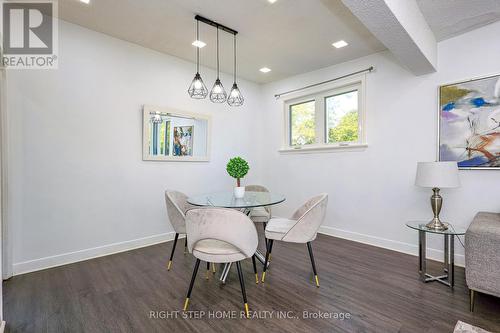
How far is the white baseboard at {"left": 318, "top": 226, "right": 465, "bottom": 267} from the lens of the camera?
2961 mm

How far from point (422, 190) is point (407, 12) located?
207cm

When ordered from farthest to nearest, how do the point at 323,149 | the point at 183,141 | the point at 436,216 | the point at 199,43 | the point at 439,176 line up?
1. the point at 323,149
2. the point at 183,141
3. the point at 199,43
4. the point at 436,216
5. the point at 439,176

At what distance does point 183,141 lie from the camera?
391 cm

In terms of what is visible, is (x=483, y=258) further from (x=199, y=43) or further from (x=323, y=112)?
(x=199, y=43)

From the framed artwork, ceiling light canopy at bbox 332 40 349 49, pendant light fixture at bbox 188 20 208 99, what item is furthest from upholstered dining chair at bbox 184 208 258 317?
ceiling light canopy at bbox 332 40 349 49

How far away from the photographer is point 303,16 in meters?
2.70

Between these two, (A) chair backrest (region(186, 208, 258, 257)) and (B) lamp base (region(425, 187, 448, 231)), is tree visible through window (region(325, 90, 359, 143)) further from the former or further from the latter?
(A) chair backrest (region(186, 208, 258, 257))

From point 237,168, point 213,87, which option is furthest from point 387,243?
point 213,87

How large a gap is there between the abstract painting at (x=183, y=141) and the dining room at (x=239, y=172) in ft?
0.12

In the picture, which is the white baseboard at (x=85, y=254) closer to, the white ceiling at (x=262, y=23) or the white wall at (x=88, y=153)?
the white wall at (x=88, y=153)

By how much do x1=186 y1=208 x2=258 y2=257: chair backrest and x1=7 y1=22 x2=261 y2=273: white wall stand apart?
6.07 feet

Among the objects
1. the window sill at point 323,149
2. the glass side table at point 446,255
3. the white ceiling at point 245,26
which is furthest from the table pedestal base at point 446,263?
the white ceiling at point 245,26

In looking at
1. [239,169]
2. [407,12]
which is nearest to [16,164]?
[239,169]

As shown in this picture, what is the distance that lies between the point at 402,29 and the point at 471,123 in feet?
4.92
